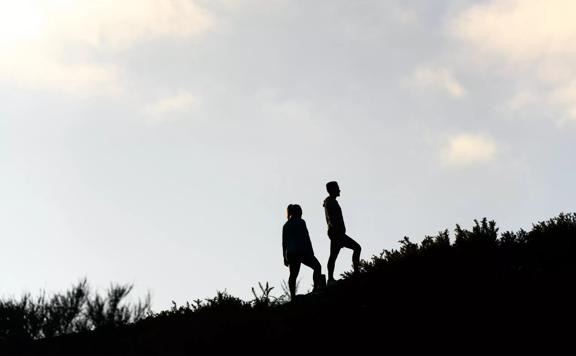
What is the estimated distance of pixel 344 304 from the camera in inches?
420

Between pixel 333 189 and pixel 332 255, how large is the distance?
1.13 meters

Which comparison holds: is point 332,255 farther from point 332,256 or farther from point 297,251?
point 297,251

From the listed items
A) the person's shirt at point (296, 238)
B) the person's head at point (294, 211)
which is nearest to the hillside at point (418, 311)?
the person's shirt at point (296, 238)

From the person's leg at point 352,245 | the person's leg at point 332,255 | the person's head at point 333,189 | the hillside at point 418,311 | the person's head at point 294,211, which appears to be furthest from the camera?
the person's head at point 294,211

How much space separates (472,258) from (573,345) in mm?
2858

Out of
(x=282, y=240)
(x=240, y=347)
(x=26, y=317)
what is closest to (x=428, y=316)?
(x=240, y=347)

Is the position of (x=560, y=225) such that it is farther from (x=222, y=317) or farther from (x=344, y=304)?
(x=222, y=317)

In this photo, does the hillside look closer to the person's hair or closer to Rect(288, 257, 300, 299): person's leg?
Rect(288, 257, 300, 299): person's leg

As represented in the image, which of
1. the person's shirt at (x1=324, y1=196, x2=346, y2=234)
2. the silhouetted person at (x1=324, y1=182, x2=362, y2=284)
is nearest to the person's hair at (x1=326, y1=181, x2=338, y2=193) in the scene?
the silhouetted person at (x1=324, y1=182, x2=362, y2=284)

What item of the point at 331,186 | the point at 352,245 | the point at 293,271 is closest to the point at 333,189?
the point at 331,186

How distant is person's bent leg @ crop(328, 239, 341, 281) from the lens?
42.2ft

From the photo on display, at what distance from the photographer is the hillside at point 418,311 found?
874cm

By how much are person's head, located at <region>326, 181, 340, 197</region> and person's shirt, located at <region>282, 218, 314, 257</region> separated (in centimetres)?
70

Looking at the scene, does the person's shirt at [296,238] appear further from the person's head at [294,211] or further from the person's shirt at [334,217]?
the person's shirt at [334,217]
